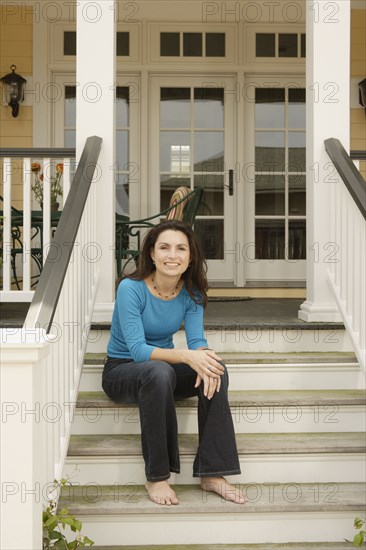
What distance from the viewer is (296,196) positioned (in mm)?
6191

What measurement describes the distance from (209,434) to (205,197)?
148 inches

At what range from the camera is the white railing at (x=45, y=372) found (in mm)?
1874

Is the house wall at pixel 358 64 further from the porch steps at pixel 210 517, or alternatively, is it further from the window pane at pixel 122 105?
the porch steps at pixel 210 517

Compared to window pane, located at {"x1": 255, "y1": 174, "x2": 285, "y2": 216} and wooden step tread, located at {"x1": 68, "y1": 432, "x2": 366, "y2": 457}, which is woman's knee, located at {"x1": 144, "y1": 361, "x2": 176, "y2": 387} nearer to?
wooden step tread, located at {"x1": 68, "y1": 432, "x2": 366, "y2": 457}

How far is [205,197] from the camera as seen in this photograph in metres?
6.16

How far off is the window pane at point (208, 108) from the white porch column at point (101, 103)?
8.27 ft

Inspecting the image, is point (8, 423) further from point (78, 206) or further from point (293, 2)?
point (293, 2)

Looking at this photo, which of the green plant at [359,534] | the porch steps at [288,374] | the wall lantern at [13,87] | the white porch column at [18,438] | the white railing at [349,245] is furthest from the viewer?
the wall lantern at [13,87]

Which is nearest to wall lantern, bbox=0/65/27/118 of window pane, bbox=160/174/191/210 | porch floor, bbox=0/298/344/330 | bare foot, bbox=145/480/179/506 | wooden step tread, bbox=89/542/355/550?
window pane, bbox=160/174/191/210

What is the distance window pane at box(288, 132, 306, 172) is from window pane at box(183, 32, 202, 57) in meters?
1.07

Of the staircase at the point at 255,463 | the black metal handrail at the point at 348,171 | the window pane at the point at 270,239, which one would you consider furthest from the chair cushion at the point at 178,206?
the window pane at the point at 270,239

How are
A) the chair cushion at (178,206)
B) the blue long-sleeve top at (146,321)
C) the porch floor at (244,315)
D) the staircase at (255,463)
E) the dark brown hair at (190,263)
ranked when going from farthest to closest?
the chair cushion at (178,206) < the porch floor at (244,315) < the dark brown hair at (190,263) < the blue long-sleeve top at (146,321) < the staircase at (255,463)

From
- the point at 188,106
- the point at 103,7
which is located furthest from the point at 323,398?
the point at 188,106

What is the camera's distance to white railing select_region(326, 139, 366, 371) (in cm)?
312
